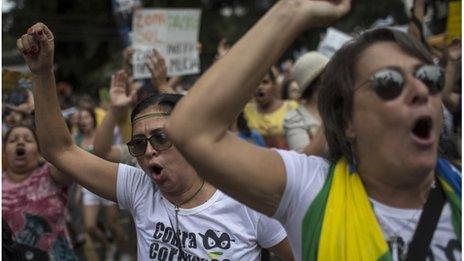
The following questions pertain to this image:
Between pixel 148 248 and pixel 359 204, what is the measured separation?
125cm

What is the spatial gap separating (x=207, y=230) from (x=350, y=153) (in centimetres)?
101

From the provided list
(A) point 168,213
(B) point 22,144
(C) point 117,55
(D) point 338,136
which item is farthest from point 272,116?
(C) point 117,55

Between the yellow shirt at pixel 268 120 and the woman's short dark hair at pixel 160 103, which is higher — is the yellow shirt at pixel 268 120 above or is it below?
below

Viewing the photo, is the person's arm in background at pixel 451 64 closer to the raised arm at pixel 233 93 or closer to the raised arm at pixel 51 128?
the raised arm at pixel 51 128

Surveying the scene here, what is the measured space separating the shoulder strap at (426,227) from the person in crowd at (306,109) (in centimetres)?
316

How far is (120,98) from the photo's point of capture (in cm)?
457

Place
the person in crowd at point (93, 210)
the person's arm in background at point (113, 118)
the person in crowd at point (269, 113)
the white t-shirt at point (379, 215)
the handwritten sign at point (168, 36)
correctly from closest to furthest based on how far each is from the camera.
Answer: the white t-shirt at point (379, 215)
the person's arm in background at point (113, 118)
the person in crowd at point (269, 113)
the handwritten sign at point (168, 36)
the person in crowd at point (93, 210)

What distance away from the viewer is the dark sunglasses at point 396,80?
1.94m

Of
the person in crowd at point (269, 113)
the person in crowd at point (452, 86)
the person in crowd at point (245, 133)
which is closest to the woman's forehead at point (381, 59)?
the person in crowd at point (452, 86)

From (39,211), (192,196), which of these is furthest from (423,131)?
(39,211)

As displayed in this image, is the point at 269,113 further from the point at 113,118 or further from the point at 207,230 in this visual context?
the point at 207,230

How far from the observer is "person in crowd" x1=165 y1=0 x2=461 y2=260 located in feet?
6.28

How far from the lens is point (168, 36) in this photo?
8086mm

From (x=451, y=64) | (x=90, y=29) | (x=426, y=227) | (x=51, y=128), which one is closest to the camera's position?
(x=426, y=227)
